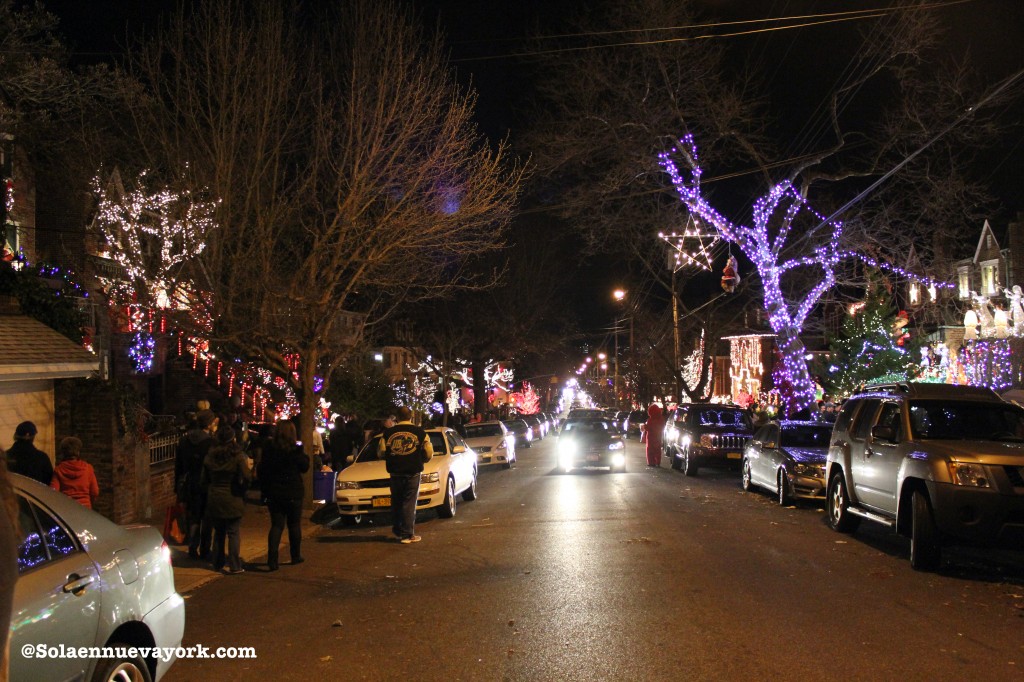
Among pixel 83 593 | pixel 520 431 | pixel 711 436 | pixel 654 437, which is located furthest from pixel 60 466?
pixel 520 431

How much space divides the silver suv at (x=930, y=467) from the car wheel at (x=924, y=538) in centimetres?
1

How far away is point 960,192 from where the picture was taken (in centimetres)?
2623

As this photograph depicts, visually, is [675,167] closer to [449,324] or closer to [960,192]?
[960,192]

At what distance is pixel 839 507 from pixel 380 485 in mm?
6968

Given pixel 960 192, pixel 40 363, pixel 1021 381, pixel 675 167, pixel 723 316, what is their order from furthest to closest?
pixel 723 316
pixel 675 167
pixel 960 192
pixel 1021 381
pixel 40 363

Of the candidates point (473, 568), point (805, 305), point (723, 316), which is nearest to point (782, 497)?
point (473, 568)

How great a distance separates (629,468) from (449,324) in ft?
69.4

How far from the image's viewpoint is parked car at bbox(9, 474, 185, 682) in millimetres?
4074

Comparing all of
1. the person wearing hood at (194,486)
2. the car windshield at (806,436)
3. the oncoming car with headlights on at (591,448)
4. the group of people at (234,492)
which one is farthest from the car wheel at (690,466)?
the person wearing hood at (194,486)

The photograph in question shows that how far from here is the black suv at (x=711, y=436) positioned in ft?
75.5

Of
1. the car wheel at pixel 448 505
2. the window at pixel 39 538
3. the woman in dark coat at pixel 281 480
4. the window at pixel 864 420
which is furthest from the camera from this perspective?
the car wheel at pixel 448 505

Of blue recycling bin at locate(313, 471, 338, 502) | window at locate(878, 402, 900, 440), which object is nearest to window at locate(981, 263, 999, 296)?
window at locate(878, 402, 900, 440)

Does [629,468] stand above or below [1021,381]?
below

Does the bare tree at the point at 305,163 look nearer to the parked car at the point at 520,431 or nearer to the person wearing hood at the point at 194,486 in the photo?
the person wearing hood at the point at 194,486
